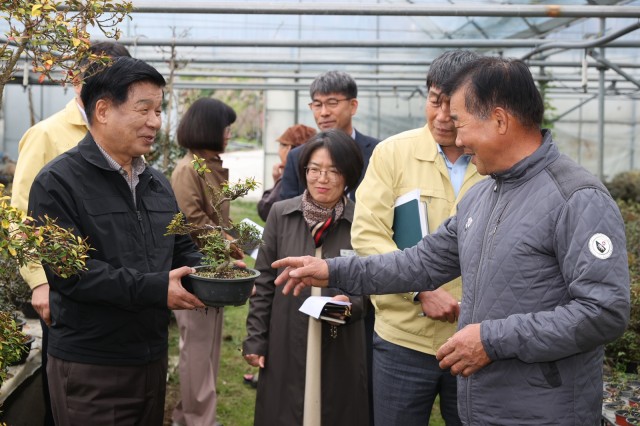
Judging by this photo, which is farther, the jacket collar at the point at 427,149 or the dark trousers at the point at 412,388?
the jacket collar at the point at 427,149

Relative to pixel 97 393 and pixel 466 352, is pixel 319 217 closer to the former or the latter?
pixel 97 393

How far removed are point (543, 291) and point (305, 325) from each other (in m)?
1.61

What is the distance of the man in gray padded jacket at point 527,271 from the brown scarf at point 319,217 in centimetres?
126

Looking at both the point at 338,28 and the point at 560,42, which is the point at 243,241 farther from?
the point at 338,28

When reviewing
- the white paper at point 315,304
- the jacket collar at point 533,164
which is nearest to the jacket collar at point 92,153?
the white paper at point 315,304

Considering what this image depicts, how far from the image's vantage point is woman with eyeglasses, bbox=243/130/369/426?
12.0 ft

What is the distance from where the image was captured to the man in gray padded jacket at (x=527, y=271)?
85.6 inches

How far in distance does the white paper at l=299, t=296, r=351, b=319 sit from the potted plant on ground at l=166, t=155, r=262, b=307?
0.59m

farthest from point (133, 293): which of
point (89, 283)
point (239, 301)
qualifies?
point (239, 301)

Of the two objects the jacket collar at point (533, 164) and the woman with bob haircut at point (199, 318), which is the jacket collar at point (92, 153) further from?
the woman with bob haircut at point (199, 318)

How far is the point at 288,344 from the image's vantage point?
3.71 meters

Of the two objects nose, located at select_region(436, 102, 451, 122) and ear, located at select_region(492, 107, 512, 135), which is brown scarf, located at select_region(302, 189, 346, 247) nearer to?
nose, located at select_region(436, 102, 451, 122)

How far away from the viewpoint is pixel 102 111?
2908mm

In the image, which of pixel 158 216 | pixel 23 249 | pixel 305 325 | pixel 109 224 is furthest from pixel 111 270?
pixel 305 325
